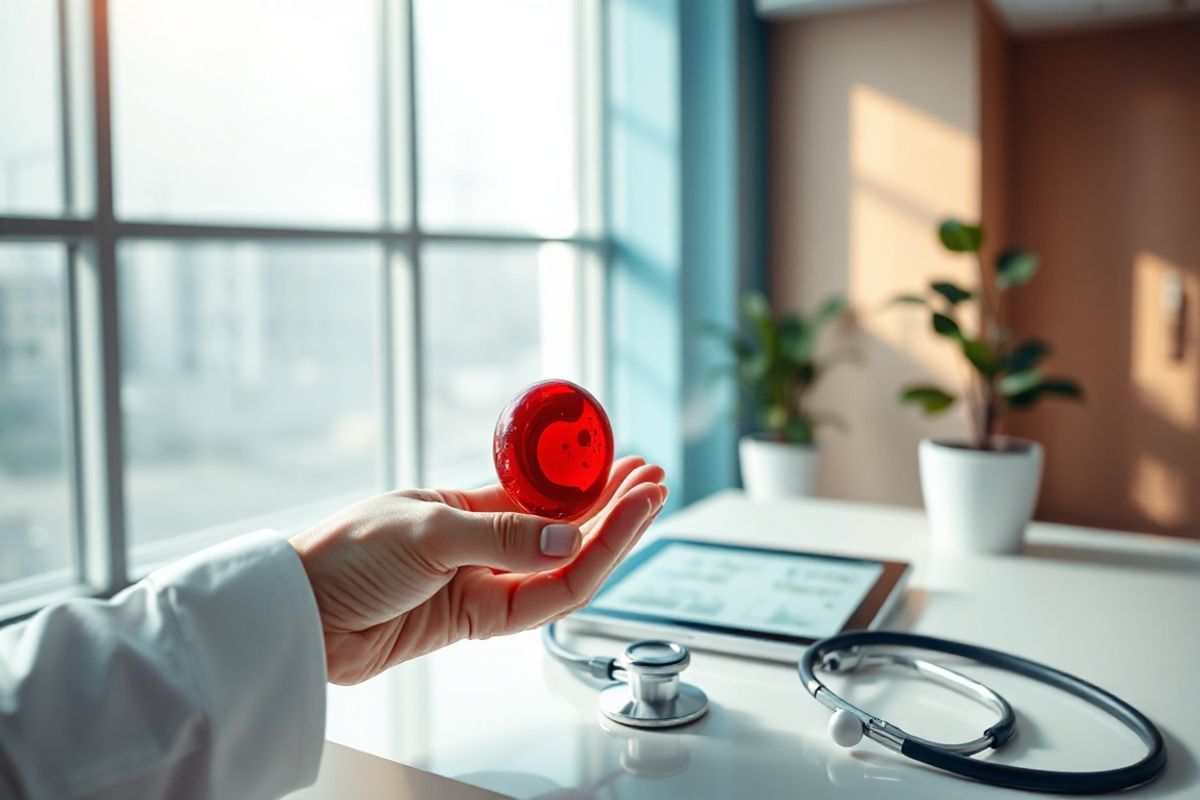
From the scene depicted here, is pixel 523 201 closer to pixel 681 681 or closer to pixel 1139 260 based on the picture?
pixel 1139 260

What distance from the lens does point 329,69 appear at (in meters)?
2.85

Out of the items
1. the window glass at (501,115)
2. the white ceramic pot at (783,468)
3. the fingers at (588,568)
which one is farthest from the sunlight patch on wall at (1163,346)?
the fingers at (588,568)

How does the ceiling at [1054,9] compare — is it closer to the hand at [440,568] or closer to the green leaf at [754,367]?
the green leaf at [754,367]

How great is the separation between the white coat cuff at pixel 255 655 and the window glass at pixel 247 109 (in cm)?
155

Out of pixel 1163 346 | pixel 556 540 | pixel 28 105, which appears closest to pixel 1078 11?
pixel 1163 346

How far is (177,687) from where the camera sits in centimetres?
72

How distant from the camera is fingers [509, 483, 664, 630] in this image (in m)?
0.85

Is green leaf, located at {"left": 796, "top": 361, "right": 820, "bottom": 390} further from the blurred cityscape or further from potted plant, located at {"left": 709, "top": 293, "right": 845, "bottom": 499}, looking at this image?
the blurred cityscape

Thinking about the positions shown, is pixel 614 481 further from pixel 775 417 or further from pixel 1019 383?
pixel 775 417

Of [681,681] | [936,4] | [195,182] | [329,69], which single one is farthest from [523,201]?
[681,681]

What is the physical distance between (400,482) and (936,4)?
8.65 ft

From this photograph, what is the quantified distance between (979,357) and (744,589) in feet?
2.47

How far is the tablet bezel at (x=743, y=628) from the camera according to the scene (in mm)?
1070

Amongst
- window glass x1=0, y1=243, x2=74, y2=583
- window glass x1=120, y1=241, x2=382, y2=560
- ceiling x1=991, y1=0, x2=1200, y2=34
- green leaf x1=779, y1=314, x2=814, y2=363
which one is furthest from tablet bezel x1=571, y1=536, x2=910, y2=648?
ceiling x1=991, y1=0, x2=1200, y2=34
